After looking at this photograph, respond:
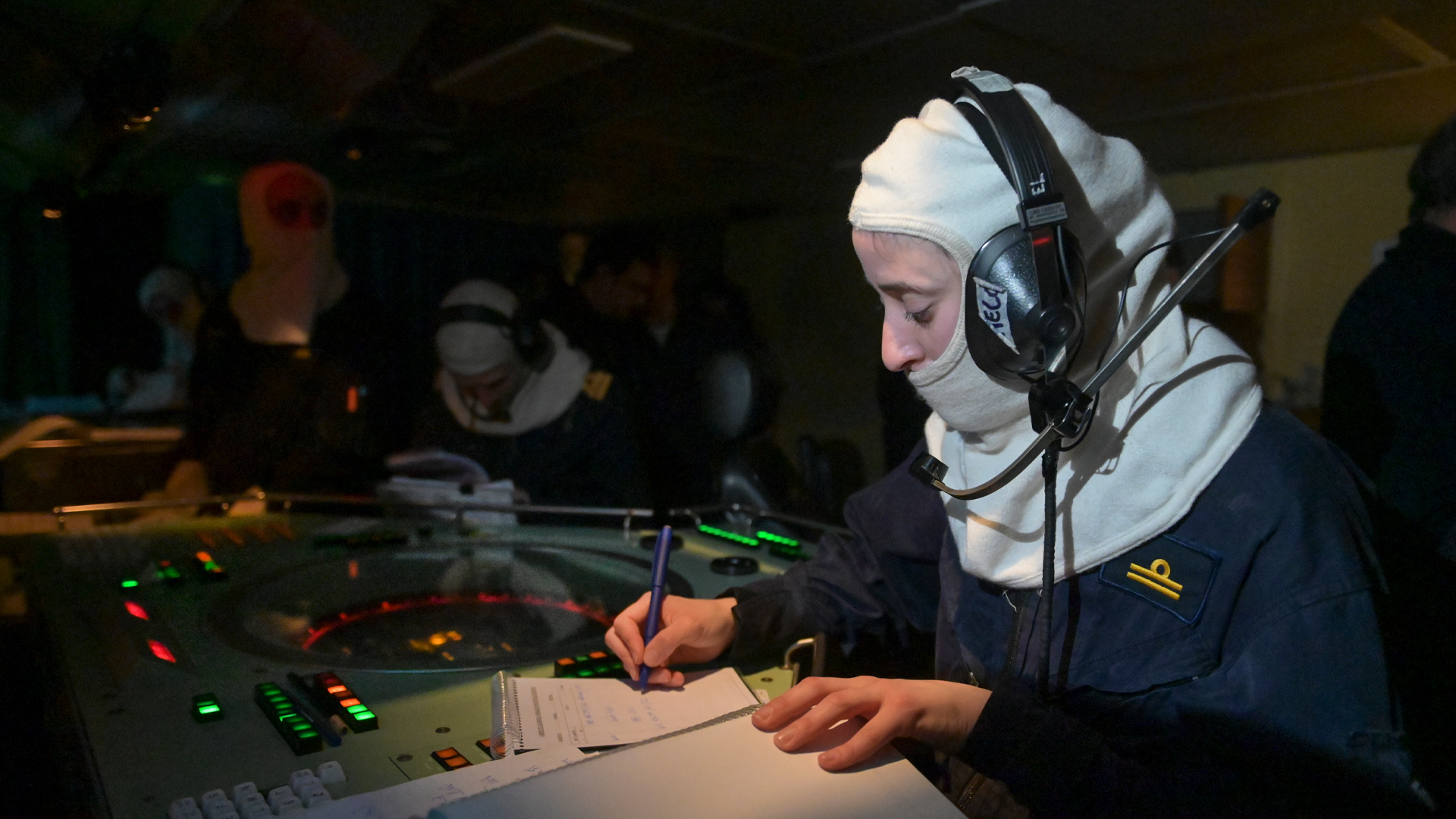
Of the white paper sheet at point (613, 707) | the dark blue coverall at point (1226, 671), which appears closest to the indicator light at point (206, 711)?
the white paper sheet at point (613, 707)

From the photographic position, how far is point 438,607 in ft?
3.85

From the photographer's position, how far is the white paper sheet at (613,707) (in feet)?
2.41

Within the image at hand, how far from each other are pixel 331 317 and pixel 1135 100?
2248 mm

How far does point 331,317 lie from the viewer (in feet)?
7.59

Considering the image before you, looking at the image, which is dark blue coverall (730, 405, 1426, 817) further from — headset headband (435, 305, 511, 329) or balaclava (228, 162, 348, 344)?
balaclava (228, 162, 348, 344)

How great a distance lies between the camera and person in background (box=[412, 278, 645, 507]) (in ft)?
6.70

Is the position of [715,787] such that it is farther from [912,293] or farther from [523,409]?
[523,409]

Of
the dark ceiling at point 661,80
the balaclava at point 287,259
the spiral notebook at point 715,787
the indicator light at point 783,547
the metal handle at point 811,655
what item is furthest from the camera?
the balaclava at point 287,259

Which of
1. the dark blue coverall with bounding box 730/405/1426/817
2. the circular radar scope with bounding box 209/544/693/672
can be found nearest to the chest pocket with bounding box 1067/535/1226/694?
the dark blue coverall with bounding box 730/405/1426/817

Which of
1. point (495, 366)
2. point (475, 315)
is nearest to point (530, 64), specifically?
point (475, 315)

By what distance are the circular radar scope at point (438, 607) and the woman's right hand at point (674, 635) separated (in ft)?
0.27

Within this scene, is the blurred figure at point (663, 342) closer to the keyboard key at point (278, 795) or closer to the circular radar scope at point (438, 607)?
the circular radar scope at point (438, 607)

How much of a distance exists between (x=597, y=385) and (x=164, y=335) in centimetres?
214

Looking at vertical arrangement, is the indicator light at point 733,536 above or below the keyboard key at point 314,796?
below
